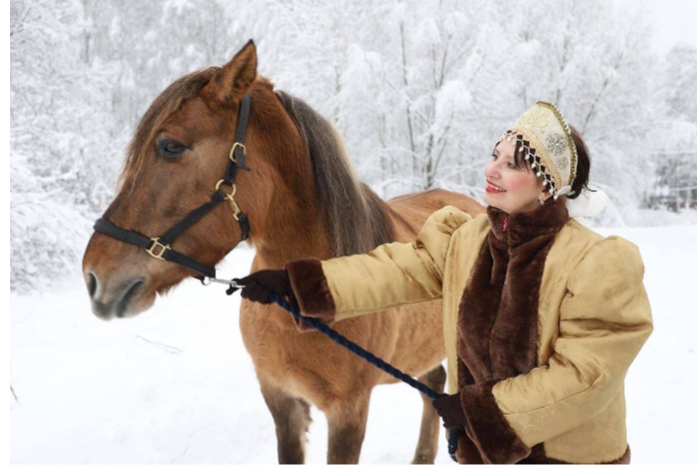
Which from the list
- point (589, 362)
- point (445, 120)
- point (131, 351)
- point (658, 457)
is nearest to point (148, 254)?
point (589, 362)

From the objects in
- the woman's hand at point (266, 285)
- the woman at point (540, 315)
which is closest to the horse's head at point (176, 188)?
the woman's hand at point (266, 285)

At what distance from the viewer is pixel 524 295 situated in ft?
4.00

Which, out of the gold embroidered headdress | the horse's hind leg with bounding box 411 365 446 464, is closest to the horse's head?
the gold embroidered headdress

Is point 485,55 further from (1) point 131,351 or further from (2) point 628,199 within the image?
(1) point 131,351

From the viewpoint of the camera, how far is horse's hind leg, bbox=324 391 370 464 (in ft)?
6.68

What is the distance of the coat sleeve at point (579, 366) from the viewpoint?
43.7 inches

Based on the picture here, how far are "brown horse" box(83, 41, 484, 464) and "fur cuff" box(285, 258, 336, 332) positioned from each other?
32 centimetres

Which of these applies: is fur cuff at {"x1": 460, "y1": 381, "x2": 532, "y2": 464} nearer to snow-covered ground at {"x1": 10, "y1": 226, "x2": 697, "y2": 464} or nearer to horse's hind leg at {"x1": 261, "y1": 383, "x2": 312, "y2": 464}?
horse's hind leg at {"x1": 261, "y1": 383, "x2": 312, "y2": 464}

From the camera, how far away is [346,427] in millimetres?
2047

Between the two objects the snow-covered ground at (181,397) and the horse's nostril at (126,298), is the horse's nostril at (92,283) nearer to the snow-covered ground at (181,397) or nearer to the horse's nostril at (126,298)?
the horse's nostril at (126,298)

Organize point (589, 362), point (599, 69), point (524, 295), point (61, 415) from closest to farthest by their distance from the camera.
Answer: point (589, 362), point (524, 295), point (61, 415), point (599, 69)

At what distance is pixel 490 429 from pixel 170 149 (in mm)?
1304

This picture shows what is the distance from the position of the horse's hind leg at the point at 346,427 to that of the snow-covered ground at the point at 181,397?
1713 millimetres

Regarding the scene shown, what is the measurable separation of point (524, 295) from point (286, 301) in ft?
2.43
